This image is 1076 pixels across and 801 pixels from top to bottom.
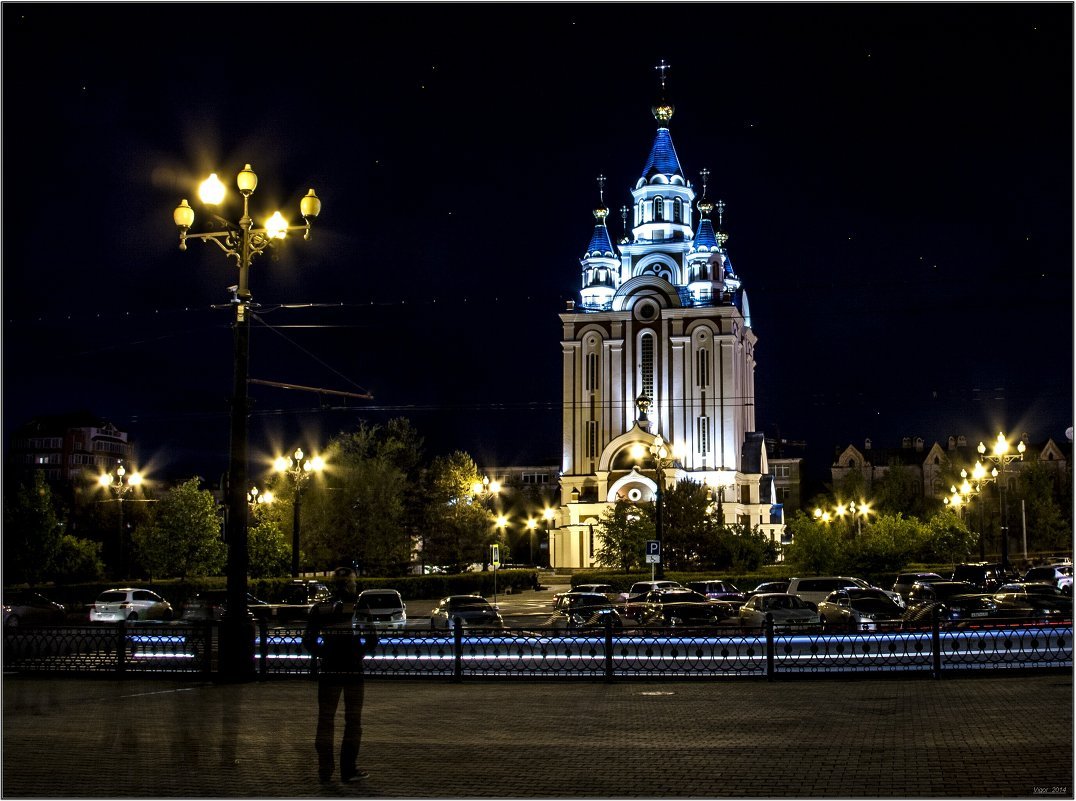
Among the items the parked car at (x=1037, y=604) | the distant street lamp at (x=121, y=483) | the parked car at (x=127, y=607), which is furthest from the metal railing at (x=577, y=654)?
the distant street lamp at (x=121, y=483)

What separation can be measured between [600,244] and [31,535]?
56.3 metres

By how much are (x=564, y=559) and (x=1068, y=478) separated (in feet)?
154

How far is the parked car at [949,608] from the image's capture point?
71.4 ft

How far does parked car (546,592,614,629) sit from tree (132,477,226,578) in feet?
57.0

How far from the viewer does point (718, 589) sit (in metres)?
43.3

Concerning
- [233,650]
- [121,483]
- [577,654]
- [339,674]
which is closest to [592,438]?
[121,483]

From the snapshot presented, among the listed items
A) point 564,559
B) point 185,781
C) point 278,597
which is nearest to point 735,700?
→ point 185,781

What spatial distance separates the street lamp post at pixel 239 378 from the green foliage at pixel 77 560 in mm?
33717

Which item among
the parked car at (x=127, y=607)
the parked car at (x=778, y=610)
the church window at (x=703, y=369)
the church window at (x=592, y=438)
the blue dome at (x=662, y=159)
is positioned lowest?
the parked car at (x=127, y=607)

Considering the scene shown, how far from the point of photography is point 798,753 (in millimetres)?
11016

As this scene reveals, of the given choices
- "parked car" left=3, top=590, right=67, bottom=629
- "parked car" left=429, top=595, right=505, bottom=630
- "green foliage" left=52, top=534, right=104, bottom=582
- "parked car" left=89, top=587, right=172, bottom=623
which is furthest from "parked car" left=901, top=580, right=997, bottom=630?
"green foliage" left=52, top=534, right=104, bottom=582

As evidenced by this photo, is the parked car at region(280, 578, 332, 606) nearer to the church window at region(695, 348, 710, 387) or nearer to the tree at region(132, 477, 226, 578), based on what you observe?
the tree at region(132, 477, 226, 578)

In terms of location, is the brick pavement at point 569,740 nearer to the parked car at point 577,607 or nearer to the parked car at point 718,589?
the parked car at point 577,607

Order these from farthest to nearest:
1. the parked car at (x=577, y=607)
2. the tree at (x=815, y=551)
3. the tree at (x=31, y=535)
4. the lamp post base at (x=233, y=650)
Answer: the tree at (x=815, y=551)
the tree at (x=31, y=535)
the parked car at (x=577, y=607)
the lamp post base at (x=233, y=650)
